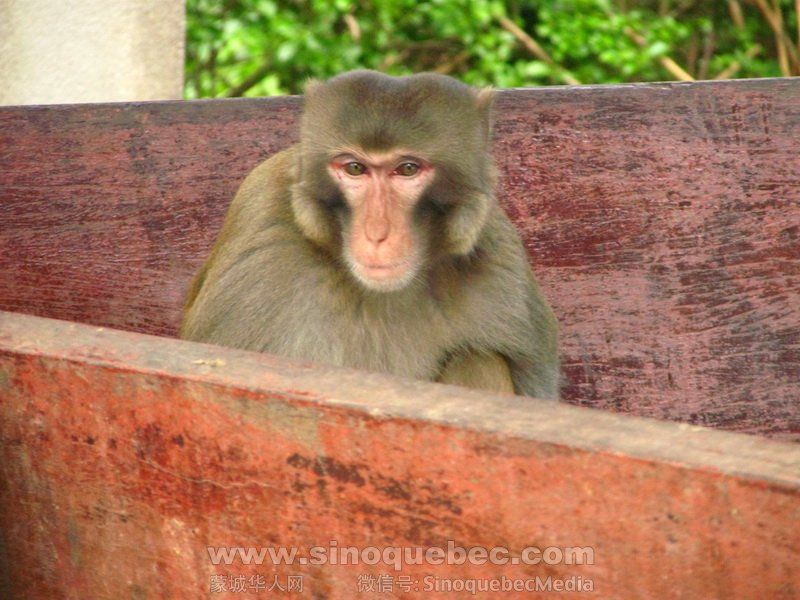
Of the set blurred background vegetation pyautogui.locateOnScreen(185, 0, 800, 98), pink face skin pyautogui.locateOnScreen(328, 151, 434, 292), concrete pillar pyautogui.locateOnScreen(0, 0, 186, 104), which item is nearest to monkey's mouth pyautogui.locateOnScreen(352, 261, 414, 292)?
pink face skin pyautogui.locateOnScreen(328, 151, 434, 292)

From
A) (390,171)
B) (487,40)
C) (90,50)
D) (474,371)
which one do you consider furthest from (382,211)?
(487,40)

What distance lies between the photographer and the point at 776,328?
3529 millimetres

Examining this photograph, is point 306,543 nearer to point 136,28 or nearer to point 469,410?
point 469,410

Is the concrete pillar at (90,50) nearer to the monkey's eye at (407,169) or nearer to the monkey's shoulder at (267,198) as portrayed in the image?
the monkey's shoulder at (267,198)

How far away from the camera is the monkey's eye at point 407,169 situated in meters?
2.86

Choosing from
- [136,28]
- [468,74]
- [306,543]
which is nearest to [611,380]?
[306,543]

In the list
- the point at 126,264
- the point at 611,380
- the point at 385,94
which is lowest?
the point at 611,380

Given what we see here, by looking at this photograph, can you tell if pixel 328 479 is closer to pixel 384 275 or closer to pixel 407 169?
pixel 384 275

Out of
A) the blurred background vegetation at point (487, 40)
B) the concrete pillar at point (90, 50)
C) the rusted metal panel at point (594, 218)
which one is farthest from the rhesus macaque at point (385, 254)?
the blurred background vegetation at point (487, 40)

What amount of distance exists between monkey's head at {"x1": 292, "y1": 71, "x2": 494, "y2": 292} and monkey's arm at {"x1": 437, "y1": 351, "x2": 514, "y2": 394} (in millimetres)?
333

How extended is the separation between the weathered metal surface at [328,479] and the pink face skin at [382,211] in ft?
2.97

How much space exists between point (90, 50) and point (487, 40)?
3588mm

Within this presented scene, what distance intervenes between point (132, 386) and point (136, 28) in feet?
10.0

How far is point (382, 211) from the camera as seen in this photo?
2822 millimetres
